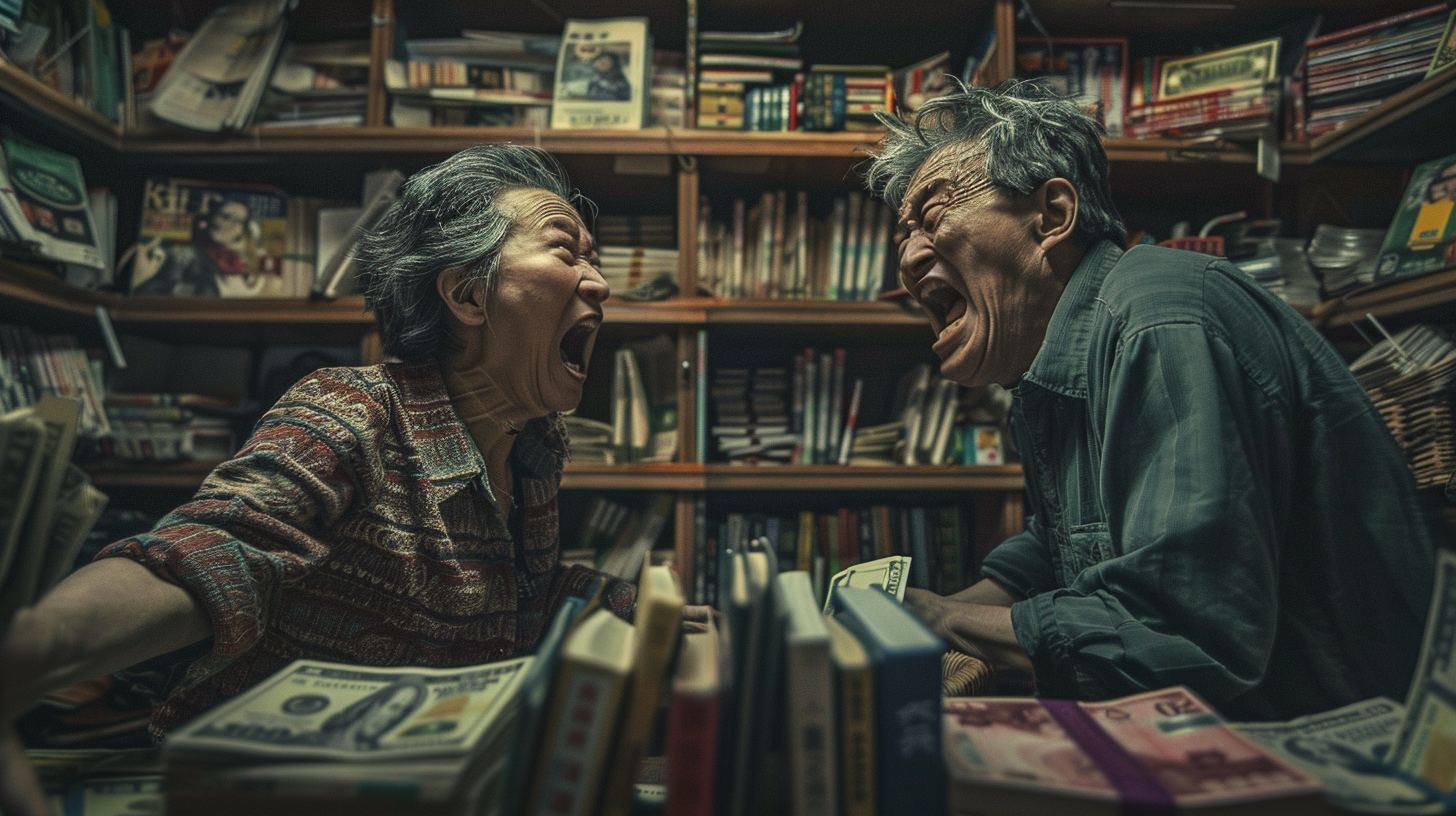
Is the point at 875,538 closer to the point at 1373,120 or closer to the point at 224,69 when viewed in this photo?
the point at 1373,120

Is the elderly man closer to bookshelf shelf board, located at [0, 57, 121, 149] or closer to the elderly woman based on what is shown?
the elderly woman

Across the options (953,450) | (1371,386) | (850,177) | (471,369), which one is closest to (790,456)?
(953,450)

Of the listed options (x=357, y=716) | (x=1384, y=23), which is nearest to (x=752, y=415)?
(x=357, y=716)

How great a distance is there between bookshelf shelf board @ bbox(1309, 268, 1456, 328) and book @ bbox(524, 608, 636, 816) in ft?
7.08

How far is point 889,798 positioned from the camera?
1.79 ft

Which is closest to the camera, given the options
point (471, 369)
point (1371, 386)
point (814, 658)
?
point (814, 658)

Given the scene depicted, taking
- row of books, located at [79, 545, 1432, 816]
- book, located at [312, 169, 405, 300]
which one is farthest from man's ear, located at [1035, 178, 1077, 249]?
book, located at [312, 169, 405, 300]

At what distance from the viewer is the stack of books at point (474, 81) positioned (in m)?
2.33

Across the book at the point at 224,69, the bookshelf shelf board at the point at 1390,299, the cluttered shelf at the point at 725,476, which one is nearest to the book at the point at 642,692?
the cluttered shelf at the point at 725,476

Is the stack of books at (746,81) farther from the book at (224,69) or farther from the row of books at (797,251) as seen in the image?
the book at (224,69)

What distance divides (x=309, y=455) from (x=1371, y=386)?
2.26 m

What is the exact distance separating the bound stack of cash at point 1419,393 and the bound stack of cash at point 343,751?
1.92 metres

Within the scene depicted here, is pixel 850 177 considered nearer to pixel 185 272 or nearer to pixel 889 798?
pixel 185 272

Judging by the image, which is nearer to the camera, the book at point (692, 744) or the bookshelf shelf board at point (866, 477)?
the book at point (692, 744)
